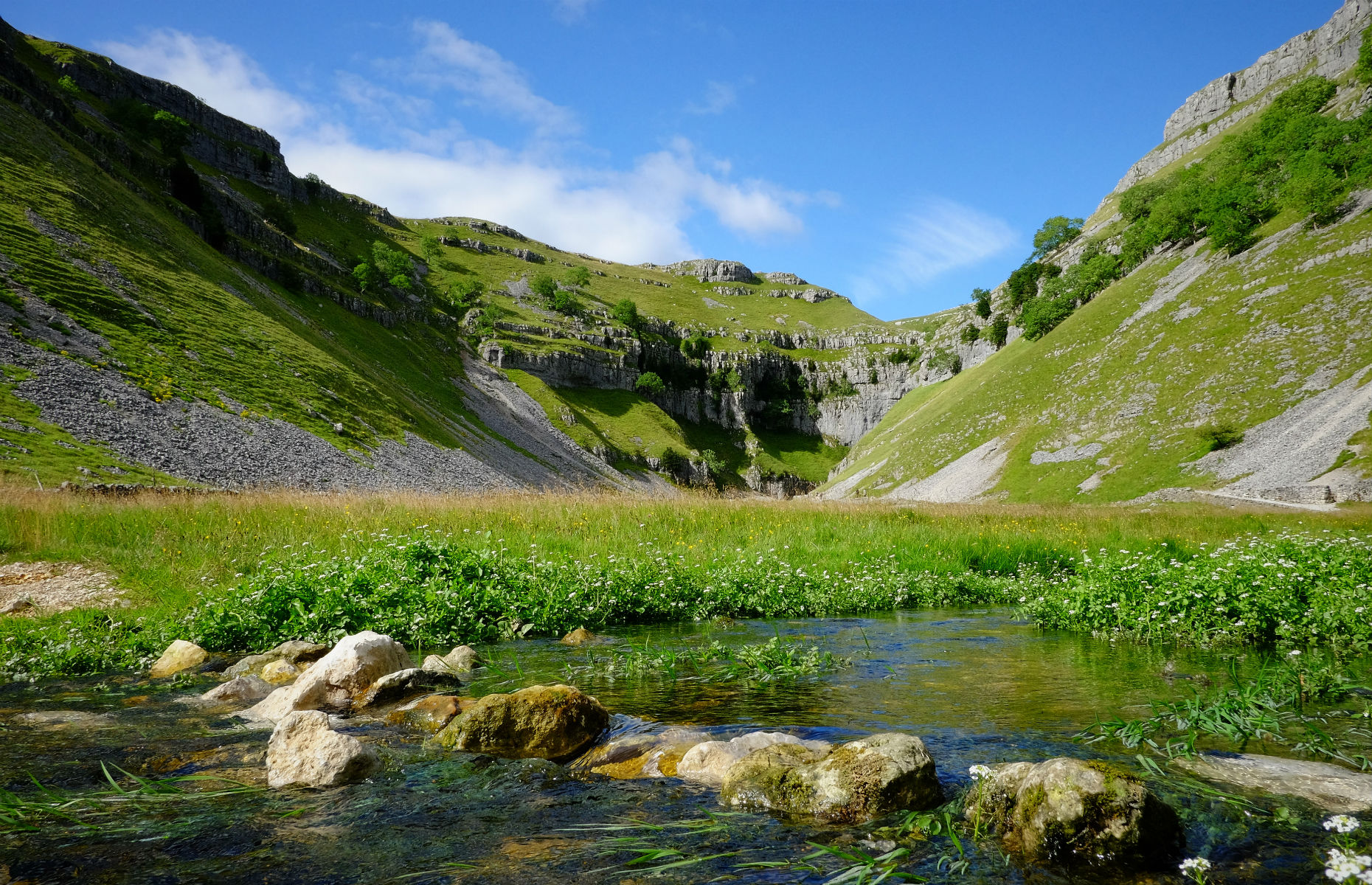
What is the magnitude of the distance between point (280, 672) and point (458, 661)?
2443mm

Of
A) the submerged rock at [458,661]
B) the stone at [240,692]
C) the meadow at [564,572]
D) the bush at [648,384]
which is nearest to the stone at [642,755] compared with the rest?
the submerged rock at [458,661]

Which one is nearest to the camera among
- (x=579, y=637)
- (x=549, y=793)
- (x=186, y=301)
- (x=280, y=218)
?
(x=549, y=793)

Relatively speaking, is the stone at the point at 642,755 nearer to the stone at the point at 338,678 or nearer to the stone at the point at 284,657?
the stone at the point at 338,678

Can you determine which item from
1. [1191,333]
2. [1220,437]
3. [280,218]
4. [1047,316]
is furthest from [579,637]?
[280,218]

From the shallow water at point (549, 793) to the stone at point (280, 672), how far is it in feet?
2.53

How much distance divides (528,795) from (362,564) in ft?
27.1

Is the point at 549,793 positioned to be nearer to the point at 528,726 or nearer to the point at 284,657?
the point at 528,726

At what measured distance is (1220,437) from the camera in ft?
181

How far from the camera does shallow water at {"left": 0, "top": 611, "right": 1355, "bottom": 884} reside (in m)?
3.96

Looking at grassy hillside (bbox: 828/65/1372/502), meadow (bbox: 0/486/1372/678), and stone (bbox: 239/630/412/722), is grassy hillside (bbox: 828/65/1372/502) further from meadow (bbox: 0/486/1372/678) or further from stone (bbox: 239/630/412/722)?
stone (bbox: 239/630/412/722)

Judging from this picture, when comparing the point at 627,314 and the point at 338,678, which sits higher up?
the point at 627,314

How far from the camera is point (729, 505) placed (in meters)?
23.5

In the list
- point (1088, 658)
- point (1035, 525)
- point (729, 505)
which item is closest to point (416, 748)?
point (1088, 658)

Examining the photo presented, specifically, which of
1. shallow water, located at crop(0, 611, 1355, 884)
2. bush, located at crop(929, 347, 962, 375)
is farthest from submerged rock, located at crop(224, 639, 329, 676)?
bush, located at crop(929, 347, 962, 375)
